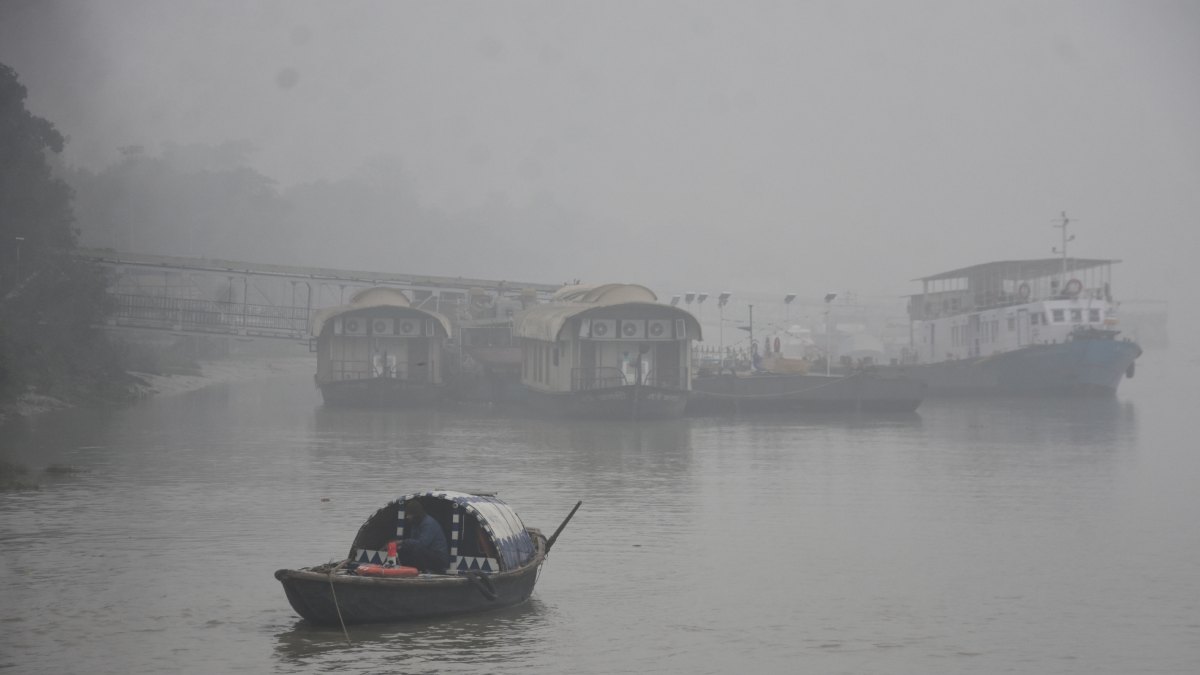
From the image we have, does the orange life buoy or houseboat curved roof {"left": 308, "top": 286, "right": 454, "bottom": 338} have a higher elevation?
houseboat curved roof {"left": 308, "top": 286, "right": 454, "bottom": 338}

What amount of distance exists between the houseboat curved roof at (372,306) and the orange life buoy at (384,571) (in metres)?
43.3

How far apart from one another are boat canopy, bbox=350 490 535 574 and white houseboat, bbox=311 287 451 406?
41.1 metres

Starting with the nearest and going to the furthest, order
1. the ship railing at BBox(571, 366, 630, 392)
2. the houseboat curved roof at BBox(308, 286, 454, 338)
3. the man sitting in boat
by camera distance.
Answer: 1. the man sitting in boat
2. the ship railing at BBox(571, 366, 630, 392)
3. the houseboat curved roof at BBox(308, 286, 454, 338)

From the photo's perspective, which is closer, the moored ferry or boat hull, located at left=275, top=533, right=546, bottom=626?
boat hull, located at left=275, top=533, right=546, bottom=626

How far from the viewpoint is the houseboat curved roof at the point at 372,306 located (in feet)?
197

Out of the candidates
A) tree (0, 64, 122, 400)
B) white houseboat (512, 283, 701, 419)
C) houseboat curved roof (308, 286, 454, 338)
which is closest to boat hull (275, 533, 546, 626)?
white houseboat (512, 283, 701, 419)

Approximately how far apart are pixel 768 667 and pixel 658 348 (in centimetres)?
3788

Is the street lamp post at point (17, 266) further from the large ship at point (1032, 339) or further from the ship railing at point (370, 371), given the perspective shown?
the large ship at point (1032, 339)

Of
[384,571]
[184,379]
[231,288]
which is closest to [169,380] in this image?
[184,379]

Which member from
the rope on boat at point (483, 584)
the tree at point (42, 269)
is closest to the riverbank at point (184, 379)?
the tree at point (42, 269)

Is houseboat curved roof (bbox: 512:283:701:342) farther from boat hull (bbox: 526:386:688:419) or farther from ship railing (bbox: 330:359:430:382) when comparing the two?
ship railing (bbox: 330:359:430:382)

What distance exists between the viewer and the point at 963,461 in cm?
3822

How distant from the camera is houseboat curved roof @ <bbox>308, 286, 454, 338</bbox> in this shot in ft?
197

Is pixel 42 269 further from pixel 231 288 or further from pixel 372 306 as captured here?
pixel 231 288
